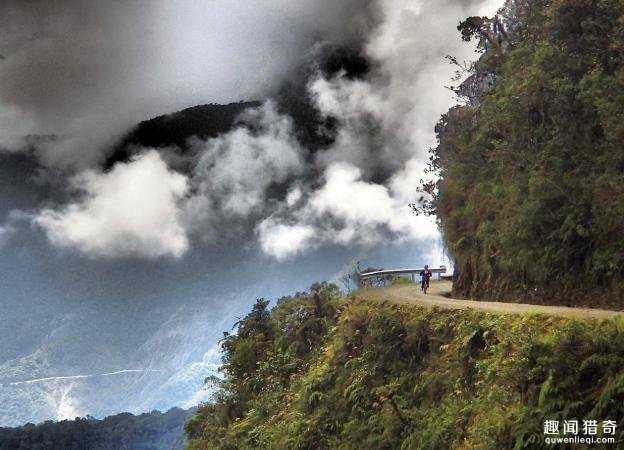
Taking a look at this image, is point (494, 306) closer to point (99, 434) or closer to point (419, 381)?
point (419, 381)

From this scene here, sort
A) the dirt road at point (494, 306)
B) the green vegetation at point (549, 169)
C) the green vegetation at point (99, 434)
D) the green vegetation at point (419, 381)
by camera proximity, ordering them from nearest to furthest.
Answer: the green vegetation at point (419, 381) → the dirt road at point (494, 306) → the green vegetation at point (549, 169) → the green vegetation at point (99, 434)

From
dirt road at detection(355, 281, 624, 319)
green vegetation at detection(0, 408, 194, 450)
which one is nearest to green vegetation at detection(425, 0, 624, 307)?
dirt road at detection(355, 281, 624, 319)

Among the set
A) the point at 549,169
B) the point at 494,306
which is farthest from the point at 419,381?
the point at 549,169

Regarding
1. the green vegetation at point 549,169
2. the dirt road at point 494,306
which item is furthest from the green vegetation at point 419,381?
the green vegetation at point 549,169

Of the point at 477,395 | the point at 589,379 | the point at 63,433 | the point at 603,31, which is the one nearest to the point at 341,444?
the point at 477,395

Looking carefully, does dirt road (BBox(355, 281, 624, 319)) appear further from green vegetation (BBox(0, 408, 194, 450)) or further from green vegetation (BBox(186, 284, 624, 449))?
green vegetation (BBox(0, 408, 194, 450))

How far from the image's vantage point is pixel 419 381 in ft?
53.7

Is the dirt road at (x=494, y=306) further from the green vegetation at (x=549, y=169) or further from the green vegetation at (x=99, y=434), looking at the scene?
the green vegetation at (x=99, y=434)

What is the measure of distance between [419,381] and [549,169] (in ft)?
31.7

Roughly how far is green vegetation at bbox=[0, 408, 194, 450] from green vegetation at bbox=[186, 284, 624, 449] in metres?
84.3

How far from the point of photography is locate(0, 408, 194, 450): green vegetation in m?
121

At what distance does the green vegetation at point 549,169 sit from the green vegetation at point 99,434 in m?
91.7

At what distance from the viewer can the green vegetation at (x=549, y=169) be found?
63.6 ft

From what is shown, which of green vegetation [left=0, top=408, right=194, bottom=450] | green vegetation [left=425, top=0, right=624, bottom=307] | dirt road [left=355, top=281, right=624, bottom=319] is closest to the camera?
dirt road [left=355, top=281, right=624, bottom=319]
